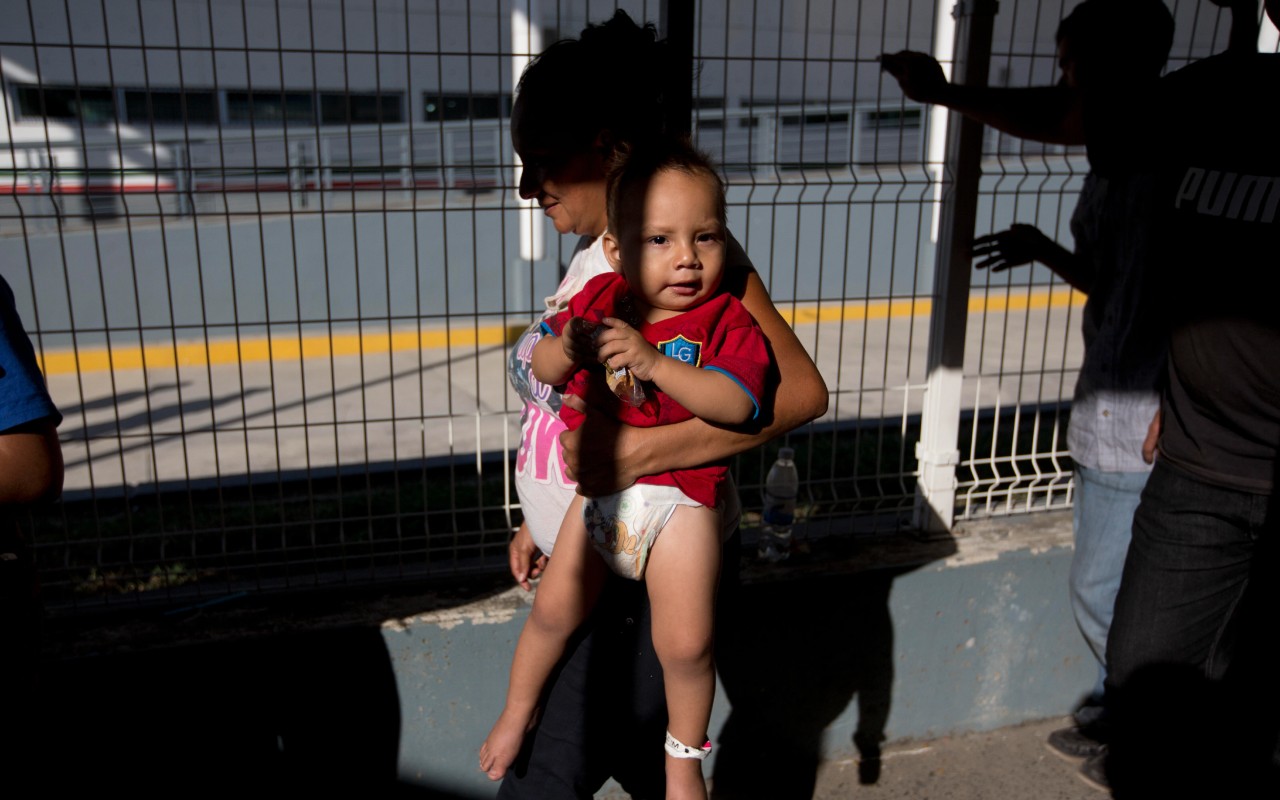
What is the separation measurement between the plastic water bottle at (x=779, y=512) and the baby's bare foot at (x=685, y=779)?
4.39 feet

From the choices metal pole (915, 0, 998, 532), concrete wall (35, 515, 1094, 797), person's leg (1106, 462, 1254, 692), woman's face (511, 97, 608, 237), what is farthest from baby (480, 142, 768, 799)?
metal pole (915, 0, 998, 532)

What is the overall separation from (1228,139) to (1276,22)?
27 cm

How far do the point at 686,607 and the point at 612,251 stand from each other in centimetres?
70

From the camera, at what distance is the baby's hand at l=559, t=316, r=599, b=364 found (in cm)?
177

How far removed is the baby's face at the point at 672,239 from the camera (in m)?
1.83

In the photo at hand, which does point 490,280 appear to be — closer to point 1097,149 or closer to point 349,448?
point 349,448

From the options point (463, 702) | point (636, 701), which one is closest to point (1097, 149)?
point (636, 701)

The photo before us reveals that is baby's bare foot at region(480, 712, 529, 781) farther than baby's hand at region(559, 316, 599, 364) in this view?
Yes

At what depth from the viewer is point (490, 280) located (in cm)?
734

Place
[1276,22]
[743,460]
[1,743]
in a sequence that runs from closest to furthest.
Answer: [1,743]
[1276,22]
[743,460]

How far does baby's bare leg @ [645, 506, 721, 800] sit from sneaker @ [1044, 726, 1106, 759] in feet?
6.64

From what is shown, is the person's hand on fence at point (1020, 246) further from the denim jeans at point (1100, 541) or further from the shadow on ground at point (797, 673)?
the shadow on ground at point (797, 673)

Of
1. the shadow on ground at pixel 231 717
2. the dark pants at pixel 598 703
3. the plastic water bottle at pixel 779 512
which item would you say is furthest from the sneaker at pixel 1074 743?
the shadow on ground at pixel 231 717

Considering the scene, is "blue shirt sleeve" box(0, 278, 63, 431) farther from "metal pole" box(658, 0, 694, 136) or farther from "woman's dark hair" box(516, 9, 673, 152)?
"metal pole" box(658, 0, 694, 136)
